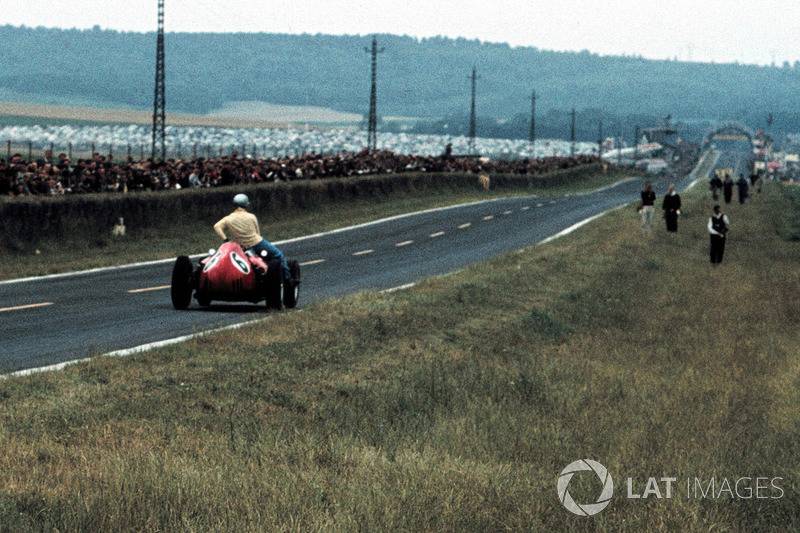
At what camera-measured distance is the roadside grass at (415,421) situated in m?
6.82

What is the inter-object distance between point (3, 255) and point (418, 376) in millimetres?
15136

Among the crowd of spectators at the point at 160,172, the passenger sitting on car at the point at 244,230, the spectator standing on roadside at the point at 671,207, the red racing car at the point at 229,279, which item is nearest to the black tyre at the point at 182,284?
the red racing car at the point at 229,279

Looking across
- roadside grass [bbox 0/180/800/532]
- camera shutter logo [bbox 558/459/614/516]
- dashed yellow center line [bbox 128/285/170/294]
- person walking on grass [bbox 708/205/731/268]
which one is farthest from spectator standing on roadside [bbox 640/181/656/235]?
camera shutter logo [bbox 558/459/614/516]

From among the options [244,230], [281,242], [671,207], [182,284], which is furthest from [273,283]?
[671,207]

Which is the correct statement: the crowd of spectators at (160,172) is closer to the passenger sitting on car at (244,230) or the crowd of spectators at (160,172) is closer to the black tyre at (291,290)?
the black tyre at (291,290)

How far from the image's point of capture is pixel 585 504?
24.0 ft

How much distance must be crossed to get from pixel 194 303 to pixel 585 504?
11267 millimetres

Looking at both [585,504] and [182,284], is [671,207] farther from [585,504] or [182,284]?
[585,504]

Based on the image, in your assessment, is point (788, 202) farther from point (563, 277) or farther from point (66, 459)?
point (66, 459)

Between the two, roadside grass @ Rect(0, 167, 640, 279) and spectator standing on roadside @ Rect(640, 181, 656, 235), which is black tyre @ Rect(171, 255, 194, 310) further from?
spectator standing on roadside @ Rect(640, 181, 656, 235)

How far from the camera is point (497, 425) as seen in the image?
9.95m

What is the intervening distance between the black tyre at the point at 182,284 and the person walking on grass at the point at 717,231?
1571 cm

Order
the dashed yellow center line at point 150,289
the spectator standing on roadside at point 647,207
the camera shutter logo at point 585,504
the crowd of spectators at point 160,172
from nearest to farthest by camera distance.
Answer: the camera shutter logo at point 585,504, the dashed yellow center line at point 150,289, the crowd of spectators at point 160,172, the spectator standing on roadside at point 647,207

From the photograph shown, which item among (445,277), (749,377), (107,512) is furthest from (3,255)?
(107,512)
